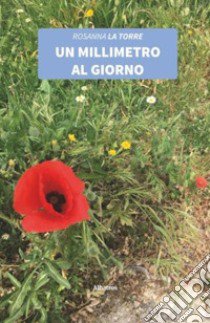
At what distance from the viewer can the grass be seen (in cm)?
154

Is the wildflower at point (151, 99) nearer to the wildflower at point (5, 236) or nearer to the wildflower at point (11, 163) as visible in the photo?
the wildflower at point (11, 163)

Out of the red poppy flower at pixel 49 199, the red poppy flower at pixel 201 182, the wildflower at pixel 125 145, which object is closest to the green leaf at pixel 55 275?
the red poppy flower at pixel 49 199

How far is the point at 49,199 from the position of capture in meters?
1.33

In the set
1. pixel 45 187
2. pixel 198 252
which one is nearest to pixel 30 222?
pixel 45 187

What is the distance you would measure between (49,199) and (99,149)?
37 centimetres

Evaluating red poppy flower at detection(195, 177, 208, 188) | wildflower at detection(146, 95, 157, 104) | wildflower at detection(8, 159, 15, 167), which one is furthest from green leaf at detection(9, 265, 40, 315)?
wildflower at detection(146, 95, 157, 104)

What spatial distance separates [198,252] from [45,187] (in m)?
0.71

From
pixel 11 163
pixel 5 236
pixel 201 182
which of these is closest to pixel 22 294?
pixel 5 236

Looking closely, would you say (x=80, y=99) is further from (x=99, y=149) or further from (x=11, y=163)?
(x=11, y=163)

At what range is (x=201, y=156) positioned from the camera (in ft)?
6.41

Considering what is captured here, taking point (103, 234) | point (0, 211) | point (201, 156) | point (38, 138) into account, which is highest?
point (201, 156)

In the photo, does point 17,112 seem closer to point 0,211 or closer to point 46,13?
point 0,211

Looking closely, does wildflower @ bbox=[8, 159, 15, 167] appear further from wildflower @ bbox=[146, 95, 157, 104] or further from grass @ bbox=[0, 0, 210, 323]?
wildflower @ bbox=[146, 95, 157, 104]

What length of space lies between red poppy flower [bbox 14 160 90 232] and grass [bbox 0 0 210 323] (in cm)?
20
